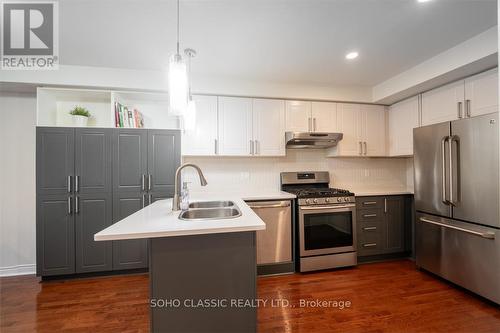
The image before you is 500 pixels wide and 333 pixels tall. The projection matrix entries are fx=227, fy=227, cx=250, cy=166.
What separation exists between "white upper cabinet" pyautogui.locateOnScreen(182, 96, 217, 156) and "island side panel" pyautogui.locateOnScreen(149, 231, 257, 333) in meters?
1.80

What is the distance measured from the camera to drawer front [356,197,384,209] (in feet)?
10.1

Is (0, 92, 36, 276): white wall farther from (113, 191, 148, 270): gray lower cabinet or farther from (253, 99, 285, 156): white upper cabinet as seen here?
(253, 99, 285, 156): white upper cabinet

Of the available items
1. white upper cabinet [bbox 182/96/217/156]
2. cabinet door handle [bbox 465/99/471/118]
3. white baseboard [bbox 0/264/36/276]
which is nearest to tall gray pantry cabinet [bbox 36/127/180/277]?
white upper cabinet [bbox 182/96/217/156]

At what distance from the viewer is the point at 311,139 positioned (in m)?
3.19

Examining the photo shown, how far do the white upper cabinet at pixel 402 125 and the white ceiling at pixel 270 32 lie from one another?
0.67 metres

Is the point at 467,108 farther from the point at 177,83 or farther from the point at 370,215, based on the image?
the point at 177,83

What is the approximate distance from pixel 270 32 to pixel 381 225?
111 inches

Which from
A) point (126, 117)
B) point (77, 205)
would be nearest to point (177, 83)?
point (126, 117)

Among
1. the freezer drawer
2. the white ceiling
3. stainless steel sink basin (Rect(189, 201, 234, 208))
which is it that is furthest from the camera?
stainless steel sink basin (Rect(189, 201, 234, 208))

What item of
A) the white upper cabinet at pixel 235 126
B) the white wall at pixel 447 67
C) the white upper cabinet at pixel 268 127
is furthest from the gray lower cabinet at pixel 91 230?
the white wall at pixel 447 67

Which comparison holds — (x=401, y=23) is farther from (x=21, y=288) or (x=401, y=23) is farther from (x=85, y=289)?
(x=21, y=288)

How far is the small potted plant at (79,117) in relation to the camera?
2718 mm

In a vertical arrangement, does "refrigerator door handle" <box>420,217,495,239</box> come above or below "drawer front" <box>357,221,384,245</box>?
above

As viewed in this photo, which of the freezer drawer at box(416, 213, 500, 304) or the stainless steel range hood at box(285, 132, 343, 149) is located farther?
the stainless steel range hood at box(285, 132, 343, 149)
